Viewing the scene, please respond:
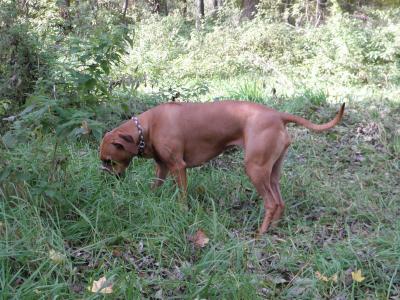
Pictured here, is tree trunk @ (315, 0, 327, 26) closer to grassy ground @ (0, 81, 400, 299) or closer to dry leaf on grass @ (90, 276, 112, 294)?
grassy ground @ (0, 81, 400, 299)

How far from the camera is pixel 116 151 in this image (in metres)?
4.61

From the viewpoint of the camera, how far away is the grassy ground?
3123 mm

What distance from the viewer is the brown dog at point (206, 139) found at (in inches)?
173

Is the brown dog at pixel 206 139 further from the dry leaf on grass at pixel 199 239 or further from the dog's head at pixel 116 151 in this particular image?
the dry leaf on grass at pixel 199 239

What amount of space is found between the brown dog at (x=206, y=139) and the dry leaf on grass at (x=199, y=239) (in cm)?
70

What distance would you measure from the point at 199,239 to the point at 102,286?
3.45ft

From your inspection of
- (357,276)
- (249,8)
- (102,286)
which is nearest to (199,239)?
(102,286)

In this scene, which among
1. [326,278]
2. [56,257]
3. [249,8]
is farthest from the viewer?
[249,8]

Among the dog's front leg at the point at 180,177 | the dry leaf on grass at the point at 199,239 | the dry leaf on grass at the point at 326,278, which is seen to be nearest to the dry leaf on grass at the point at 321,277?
the dry leaf on grass at the point at 326,278

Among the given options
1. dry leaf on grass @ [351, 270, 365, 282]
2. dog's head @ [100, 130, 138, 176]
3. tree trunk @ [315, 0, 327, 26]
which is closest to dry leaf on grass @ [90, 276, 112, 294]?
dry leaf on grass @ [351, 270, 365, 282]

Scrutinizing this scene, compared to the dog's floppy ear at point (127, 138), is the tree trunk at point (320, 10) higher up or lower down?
higher up

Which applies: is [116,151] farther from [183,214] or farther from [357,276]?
[357,276]

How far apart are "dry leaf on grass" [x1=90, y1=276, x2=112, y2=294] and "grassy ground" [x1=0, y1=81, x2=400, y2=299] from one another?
0.04 m

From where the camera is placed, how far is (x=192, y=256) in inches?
143
